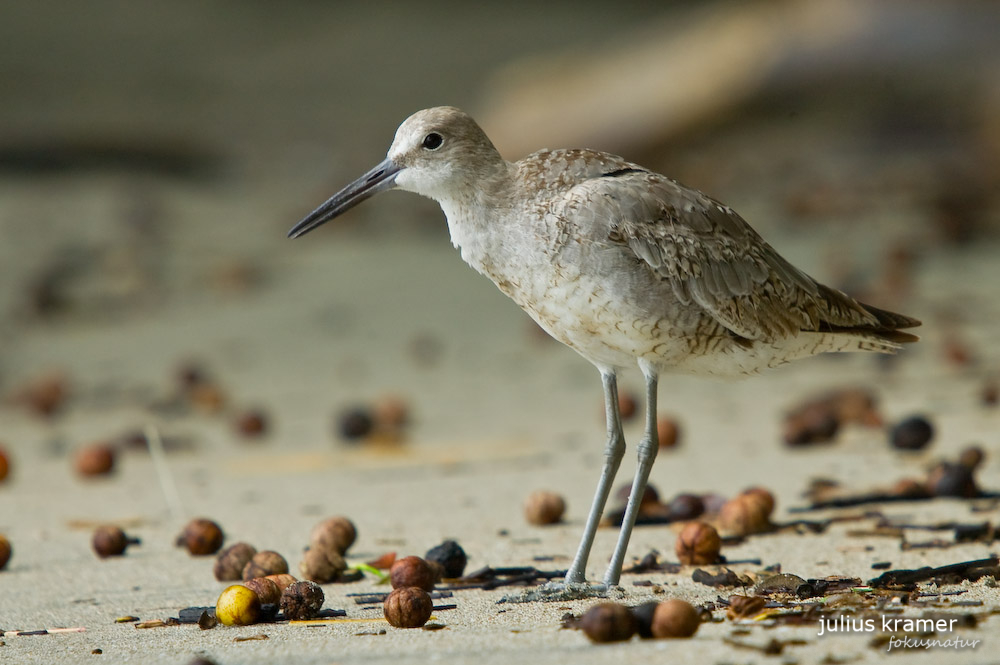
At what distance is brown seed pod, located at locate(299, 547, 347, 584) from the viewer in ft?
14.3

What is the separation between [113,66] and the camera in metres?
21.0

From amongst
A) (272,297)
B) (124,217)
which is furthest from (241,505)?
(124,217)

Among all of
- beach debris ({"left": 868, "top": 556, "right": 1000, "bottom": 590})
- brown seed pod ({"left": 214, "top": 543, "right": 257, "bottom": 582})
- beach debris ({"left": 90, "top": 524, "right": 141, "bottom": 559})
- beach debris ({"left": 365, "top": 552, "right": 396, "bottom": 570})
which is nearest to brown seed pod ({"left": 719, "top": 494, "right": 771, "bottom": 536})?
beach debris ({"left": 868, "top": 556, "right": 1000, "bottom": 590})

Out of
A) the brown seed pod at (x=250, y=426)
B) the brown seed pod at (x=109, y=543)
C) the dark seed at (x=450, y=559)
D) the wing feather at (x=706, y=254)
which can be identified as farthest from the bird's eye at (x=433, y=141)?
the brown seed pod at (x=250, y=426)

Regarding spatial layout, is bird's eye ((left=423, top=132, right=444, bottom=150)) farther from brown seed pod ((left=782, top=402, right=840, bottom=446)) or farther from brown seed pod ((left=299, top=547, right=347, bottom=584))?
brown seed pod ((left=782, top=402, right=840, bottom=446))

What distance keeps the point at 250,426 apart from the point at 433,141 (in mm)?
3174

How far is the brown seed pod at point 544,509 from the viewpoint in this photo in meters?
5.16

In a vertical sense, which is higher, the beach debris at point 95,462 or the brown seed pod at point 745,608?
the beach debris at point 95,462

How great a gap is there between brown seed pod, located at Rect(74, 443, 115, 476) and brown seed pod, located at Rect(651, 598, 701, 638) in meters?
3.91

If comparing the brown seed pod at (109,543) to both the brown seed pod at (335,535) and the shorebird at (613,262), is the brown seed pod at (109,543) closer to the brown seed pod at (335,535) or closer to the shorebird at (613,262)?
the brown seed pod at (335,535)

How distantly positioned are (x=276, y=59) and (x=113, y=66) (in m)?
2.76

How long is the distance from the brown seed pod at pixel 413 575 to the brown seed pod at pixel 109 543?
1301 mm

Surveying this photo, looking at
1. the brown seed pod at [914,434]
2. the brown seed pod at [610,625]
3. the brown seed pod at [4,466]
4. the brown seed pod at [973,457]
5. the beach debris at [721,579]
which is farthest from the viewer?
the brown seed pod at [4,466]

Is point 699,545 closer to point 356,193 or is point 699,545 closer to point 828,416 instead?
point 356,193
